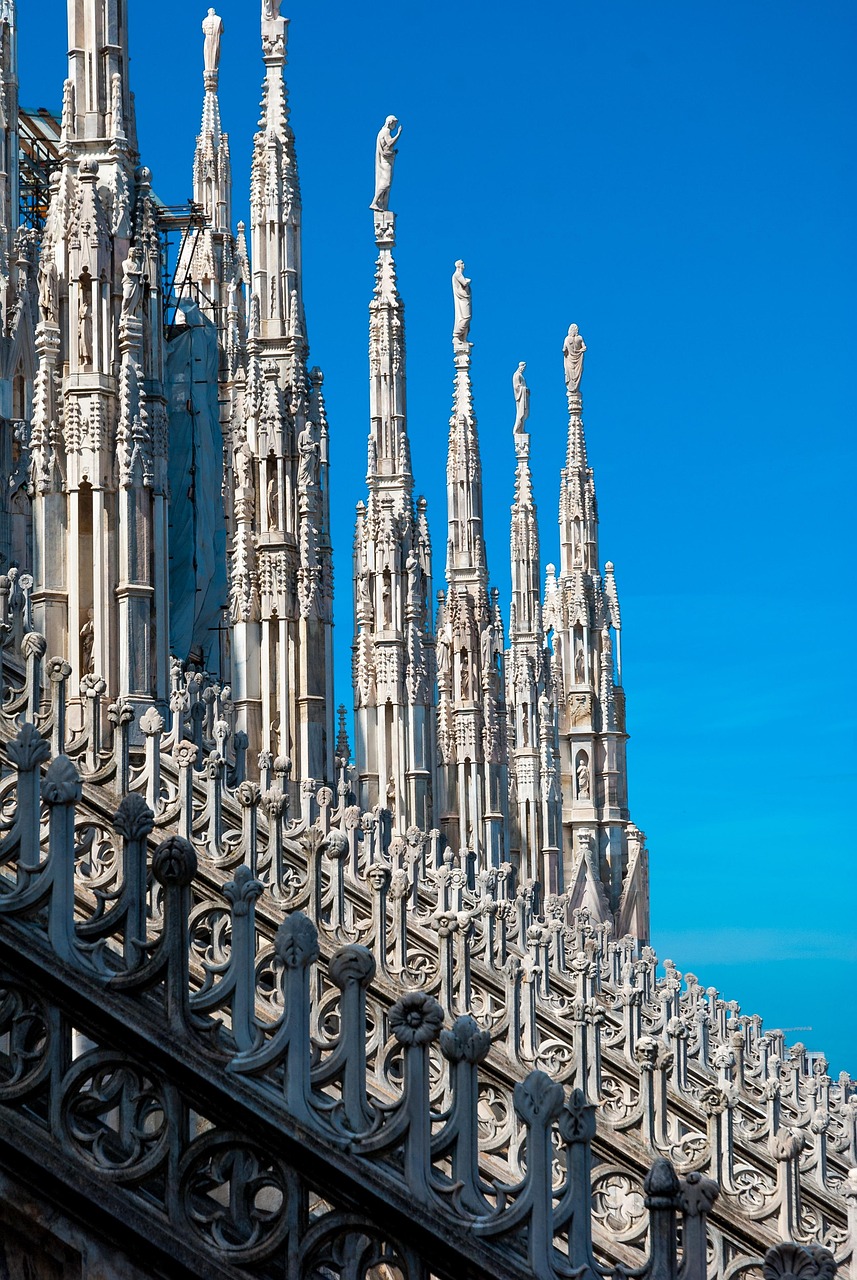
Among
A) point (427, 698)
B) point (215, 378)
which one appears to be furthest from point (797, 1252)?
point (427, 698)

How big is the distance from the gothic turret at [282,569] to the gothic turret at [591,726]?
2018 cm

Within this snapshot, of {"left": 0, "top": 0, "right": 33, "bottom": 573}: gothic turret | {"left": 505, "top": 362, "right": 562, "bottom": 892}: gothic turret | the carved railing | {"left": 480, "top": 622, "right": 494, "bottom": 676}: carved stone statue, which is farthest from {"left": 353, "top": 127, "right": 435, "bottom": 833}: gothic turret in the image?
the carved railing

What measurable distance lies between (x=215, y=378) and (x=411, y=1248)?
24522mm

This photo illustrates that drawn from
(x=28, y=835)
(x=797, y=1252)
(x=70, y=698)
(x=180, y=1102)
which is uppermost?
(x=70, y=698)

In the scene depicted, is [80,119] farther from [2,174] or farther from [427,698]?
[427,698]

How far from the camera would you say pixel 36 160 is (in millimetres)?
30875

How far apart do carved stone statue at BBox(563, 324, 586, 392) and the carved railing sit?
114 ft

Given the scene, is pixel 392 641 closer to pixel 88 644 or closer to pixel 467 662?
pixel 467 662

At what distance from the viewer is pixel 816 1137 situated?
1063 centimetres

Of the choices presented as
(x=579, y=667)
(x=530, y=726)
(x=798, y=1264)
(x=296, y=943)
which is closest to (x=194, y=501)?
(x=530, y=726)

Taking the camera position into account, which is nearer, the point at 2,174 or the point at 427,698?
the point at 2,174

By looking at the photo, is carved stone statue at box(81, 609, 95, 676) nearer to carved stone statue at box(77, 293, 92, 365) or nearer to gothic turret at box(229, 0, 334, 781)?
carved stone statue at box(77, 293, 92, 365)

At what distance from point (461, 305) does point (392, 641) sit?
11156mm

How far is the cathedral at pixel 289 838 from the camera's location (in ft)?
16.9
